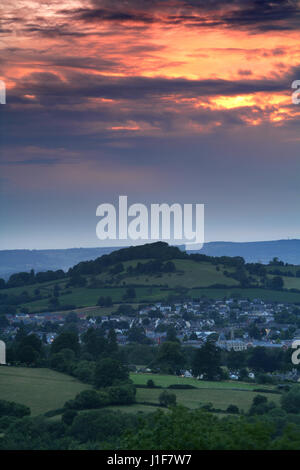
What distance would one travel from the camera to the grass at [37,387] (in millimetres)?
43938

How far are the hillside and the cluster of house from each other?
376 centimetres

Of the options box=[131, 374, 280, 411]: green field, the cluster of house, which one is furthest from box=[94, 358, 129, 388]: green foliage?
the cluster of house

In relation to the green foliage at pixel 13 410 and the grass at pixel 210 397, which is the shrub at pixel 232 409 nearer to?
the grass at pixel 210 397

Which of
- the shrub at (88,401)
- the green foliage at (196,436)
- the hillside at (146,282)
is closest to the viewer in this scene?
the green foliage at (196,436)

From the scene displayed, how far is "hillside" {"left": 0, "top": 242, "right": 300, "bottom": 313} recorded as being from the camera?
12381cm

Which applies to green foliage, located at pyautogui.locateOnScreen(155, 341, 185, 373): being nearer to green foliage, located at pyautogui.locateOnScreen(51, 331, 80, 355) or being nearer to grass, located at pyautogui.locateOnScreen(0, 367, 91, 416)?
green foliage, located at pyautogui.locateOnScreen(51, 331, 80, 355)

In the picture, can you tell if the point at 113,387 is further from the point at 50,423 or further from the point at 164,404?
the point at 50,423

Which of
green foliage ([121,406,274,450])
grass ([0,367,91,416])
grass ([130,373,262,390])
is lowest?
grass ([130,373,262,390])

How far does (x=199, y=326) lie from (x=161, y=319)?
6.59 m

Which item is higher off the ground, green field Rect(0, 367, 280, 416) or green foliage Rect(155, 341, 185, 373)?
green foliage Rect(155, 341, 185, 373)

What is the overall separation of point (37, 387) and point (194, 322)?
2642 inches

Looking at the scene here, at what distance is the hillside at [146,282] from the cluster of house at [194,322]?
3759mm

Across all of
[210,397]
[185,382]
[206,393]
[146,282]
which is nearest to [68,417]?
[210,397]

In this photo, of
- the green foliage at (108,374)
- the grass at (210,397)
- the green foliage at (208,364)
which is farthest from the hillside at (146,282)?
the grass at (210,397)
